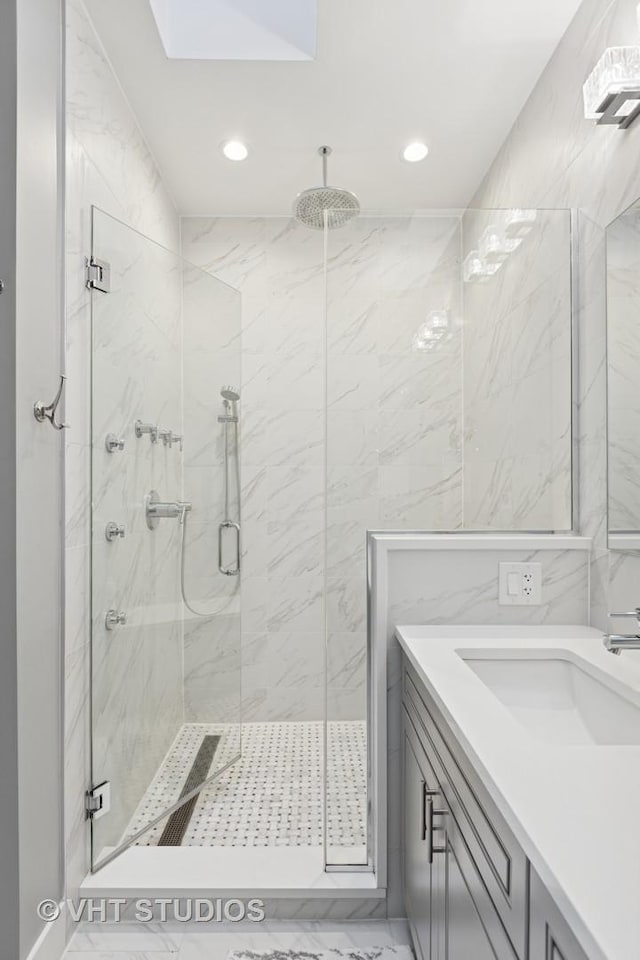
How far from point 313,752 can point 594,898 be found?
2.15 meters

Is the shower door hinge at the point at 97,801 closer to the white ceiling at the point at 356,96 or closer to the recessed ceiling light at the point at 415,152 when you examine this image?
the white ceiling at the point at 356,96

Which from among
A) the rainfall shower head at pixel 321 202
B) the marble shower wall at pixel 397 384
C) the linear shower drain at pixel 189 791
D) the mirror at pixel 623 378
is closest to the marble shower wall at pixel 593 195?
the mirror at pixel 623 378

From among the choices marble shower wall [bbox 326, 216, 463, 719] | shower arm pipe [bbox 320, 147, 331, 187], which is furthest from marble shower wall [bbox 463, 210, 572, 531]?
shower arm pipe [bbox 320, 147, 331, 187]

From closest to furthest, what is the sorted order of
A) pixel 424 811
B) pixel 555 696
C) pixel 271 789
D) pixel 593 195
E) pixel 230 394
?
1. pixel 424 811
2. pixel 555 696
3. pixel 593 195
4. pixel 271 789
5. pixel 230 394

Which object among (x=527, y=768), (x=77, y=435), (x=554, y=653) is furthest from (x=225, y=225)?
(x=527, y=768)

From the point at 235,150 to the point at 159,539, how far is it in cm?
168

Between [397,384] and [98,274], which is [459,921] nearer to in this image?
[397,384]

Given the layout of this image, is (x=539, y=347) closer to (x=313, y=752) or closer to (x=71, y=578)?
(x=71, y=578)

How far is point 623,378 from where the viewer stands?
149 centimetres

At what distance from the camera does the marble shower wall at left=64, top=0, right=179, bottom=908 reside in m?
1.67

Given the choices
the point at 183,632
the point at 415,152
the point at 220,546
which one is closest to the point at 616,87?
the point at 415,152

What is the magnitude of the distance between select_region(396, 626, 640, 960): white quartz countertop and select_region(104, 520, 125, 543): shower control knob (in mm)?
1112

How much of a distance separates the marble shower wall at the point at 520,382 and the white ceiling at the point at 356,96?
41 centimetres

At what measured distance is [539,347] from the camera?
1843mm
